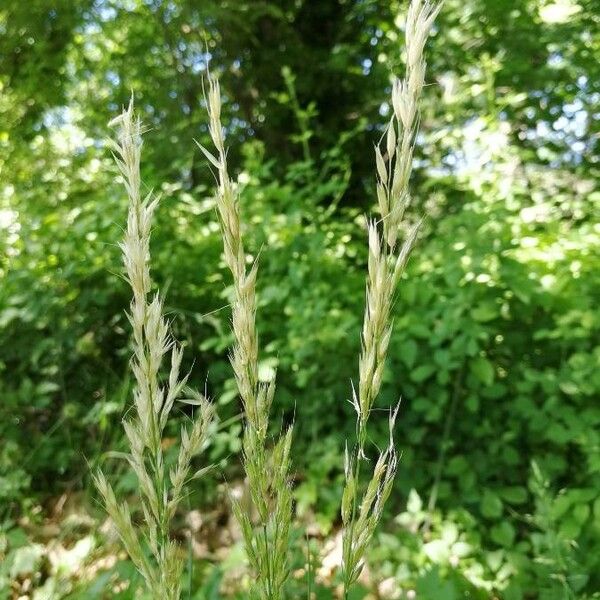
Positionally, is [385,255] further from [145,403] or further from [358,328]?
[358,328]

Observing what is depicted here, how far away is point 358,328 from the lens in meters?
2.50

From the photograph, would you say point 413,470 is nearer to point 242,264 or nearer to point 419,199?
point 242,264

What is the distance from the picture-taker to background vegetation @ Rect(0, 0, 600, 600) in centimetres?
217

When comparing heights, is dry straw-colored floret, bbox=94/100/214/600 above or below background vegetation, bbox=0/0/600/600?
above

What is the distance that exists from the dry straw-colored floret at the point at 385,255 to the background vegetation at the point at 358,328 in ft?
1.52

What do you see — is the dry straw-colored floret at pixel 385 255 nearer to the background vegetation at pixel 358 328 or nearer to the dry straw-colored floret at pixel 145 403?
the dry straw-colored floret at pixel 145 403

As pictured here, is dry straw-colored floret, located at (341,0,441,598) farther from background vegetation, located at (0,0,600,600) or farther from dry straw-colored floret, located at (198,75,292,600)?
background vegetation, located at (0,0,600,600)

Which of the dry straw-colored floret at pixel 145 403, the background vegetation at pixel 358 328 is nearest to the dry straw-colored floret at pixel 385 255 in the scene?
the dry straw-colored floret at pixel 145 403

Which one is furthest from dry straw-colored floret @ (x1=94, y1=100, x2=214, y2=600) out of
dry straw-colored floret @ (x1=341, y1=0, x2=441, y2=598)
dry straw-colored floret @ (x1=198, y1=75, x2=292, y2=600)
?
dry straw-colored floret @ (x1=341, y1=0, x2=441, y2=598)

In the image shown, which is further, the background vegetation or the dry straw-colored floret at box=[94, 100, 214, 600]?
the background vegetation

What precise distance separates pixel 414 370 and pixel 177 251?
4.47 ft

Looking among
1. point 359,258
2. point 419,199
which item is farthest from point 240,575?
point 419,199

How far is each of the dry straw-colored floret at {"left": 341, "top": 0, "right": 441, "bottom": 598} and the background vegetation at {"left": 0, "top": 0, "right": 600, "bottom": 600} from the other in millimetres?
463

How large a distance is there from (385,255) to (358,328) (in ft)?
5.74
